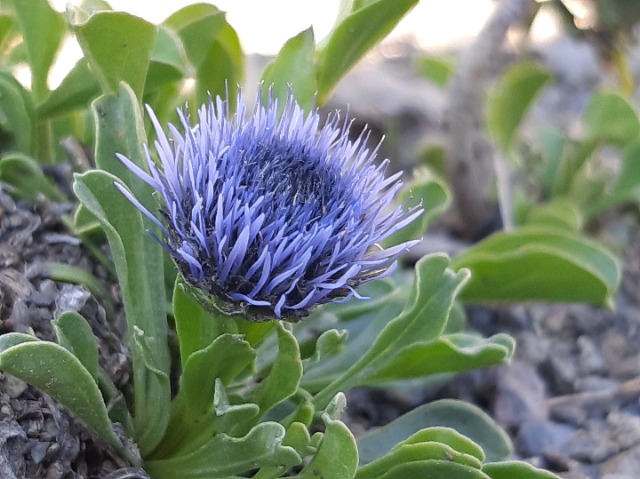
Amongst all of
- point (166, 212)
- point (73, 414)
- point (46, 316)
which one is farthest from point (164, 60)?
point (73, 414)

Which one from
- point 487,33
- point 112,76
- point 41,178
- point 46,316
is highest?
point 487,33

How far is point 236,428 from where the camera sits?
118 cm

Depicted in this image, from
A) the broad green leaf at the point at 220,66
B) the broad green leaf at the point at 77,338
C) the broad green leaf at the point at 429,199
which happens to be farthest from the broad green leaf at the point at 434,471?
the broad green leaf at the point at 220,66

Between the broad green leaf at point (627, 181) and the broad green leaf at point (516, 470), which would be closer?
the broad green leaf at point (516, 470)

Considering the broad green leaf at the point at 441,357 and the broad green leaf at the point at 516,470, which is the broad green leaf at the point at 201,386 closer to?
the broad green leaf at the point at 441,357

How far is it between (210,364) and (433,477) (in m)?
0.37

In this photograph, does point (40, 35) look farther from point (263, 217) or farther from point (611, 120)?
point (611, 120)

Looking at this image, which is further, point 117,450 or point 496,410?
point 496,410

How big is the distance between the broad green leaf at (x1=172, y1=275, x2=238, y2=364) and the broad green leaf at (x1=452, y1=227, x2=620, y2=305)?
72 cm

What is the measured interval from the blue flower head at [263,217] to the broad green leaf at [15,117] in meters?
0.44

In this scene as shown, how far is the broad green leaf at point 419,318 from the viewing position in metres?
1.35

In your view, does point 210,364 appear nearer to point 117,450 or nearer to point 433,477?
point 117,450

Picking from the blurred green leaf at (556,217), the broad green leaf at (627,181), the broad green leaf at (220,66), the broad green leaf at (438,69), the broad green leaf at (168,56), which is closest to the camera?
the broad green leaf at (168,56)

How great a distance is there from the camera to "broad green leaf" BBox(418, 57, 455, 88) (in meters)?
2.90
